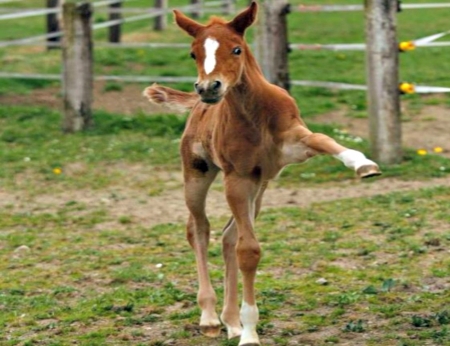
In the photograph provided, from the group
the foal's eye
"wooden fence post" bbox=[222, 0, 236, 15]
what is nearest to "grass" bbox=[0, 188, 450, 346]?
the foal's eye

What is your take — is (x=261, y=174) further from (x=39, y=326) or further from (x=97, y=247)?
(x=97, y=247)

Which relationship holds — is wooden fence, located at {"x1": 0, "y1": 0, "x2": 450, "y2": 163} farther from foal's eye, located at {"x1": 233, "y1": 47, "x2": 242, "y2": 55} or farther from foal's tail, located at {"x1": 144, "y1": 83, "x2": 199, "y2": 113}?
foal's eye, located at {"x1": 233, "y1": 47, "x2": 242, "y2": 55}

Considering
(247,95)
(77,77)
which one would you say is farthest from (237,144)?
(77,77)

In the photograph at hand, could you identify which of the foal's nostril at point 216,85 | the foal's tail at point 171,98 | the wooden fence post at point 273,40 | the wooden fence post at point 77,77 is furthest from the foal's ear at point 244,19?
the wooden fence post at point 77,77

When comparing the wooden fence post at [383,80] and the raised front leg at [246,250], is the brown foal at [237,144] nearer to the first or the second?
the raised front leg at [246,250]

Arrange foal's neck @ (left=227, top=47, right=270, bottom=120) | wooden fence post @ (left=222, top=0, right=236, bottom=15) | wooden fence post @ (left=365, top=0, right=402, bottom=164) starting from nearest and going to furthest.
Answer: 1. foal's neck @ (left=227, top=47, right=270, bottom=120)
2. wooden fence post @ (left=365, top=0, right=402, bottom=164)
3. wooden fence post @ (left=222, top=0, right=236, bottom=15)

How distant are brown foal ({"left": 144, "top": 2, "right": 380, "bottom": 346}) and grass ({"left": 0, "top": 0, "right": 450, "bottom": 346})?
0.28 metres

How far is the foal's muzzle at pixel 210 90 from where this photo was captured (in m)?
4.79

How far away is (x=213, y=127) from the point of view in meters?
5.58

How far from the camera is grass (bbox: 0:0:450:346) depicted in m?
5.76

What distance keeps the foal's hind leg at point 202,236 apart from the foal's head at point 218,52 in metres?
0.84

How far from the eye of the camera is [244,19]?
5113 mm

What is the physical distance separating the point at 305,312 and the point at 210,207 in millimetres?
3004

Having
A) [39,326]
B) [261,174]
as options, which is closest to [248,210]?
[261,174]
